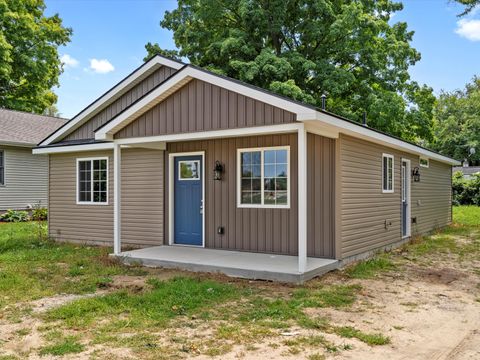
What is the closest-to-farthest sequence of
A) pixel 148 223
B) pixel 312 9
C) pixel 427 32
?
pixel 148 223 → pixel 312 9 → pixel 427 32

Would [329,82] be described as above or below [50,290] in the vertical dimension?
above

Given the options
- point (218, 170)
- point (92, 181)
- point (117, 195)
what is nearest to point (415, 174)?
point (218, 170)

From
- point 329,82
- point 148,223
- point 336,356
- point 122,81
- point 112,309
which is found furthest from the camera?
point 329,82

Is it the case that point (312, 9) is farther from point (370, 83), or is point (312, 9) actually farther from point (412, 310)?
point (412, 310)

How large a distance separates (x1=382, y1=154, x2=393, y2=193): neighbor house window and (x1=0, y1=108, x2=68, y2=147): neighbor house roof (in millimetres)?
13444

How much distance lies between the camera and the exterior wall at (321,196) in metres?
7.54

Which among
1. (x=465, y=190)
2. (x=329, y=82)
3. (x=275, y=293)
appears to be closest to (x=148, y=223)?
(x=275, y=293)

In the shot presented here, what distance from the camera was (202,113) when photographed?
7258 mm

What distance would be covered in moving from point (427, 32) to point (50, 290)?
2013 cm

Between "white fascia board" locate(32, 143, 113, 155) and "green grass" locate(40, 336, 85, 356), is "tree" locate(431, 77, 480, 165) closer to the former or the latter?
"white fascia board" locate(32, 143, 113, 155)

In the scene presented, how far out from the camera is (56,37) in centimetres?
2745

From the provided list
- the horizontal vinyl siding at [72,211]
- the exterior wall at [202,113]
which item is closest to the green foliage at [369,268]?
the exterior wall at [202,113]

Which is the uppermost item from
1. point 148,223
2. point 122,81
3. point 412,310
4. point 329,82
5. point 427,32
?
point 427,32

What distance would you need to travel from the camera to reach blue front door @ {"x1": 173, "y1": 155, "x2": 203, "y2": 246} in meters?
9.03
